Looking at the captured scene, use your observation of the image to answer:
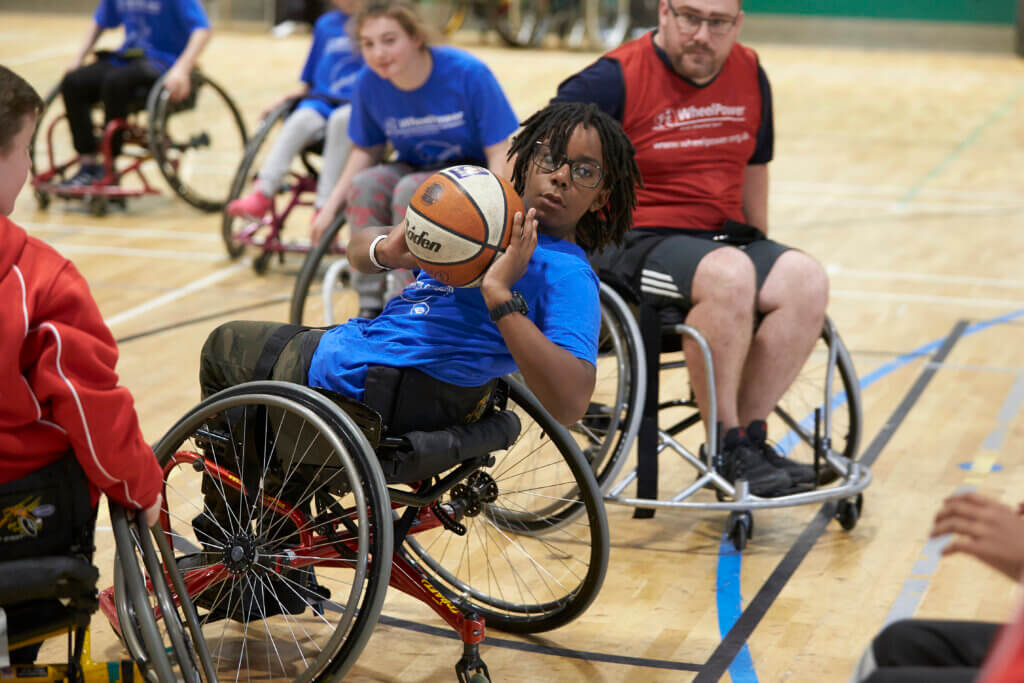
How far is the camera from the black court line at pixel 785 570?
2393 millimetres

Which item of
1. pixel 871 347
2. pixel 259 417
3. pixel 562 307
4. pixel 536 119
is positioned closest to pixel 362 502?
pixel 259 417

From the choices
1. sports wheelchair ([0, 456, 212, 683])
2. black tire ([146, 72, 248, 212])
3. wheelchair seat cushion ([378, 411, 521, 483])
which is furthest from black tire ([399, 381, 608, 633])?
black tire ([146, 72, 248, 212])

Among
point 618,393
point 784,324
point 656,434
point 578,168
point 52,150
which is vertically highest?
point 578,168

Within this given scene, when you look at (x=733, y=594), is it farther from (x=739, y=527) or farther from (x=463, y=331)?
(x=463, y=331)

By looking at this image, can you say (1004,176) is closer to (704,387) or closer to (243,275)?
(243,275)

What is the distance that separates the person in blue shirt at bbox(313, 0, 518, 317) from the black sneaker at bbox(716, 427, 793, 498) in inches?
46.2

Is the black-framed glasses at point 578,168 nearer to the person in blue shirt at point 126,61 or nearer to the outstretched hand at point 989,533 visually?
the outstretched hand at point 989,533

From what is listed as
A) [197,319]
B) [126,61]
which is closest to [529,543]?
[197,319]

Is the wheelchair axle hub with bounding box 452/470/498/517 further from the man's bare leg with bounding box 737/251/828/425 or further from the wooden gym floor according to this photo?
the man's bare leg with bounding box 737/251/828/425

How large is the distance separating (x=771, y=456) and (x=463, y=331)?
1.04 meters

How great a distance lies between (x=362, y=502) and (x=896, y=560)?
1.43 m

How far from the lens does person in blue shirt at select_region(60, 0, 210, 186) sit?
5.96 metres

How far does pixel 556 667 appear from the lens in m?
2.37

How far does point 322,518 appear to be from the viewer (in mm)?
2207
